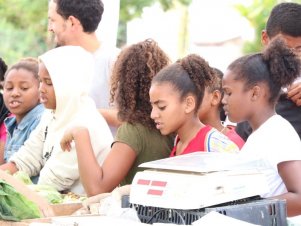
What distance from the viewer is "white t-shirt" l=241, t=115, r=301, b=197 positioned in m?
2.95

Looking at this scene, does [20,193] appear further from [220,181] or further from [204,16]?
[204,16]

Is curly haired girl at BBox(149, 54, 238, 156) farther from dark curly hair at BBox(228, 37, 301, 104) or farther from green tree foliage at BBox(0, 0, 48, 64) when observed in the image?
green tree foliage at BBox(0, 0, 48, 64)

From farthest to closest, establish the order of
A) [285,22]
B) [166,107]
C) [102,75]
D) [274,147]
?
[102,75] → [285,22] → [166,107] → [274,147]

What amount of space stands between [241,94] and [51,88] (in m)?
1.22

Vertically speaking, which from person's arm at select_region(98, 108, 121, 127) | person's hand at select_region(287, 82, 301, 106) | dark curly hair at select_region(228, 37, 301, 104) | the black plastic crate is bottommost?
the black plastic crate

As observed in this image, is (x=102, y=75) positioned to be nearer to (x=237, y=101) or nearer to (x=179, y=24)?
(x=237, y=101)

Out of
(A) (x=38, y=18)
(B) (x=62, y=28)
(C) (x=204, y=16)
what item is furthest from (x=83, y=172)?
(A) (x=38, y=18)

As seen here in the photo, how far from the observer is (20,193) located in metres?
2.88

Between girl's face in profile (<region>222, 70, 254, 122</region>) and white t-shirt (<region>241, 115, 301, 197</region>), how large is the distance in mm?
120

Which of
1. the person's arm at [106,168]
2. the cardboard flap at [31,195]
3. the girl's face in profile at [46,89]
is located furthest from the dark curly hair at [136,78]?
the cardboard flap at [31,195]

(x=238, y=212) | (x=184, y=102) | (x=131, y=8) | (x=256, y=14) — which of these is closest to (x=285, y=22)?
(x=184, y=102)

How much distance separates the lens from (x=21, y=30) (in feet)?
44.2

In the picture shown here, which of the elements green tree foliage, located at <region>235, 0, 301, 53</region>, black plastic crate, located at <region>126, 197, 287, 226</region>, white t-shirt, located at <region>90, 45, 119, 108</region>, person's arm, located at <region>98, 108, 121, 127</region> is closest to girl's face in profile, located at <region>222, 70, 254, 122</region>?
black plastic crate, located at <region>126, 197, 287, 226</region>

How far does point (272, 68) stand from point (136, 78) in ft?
2.25
